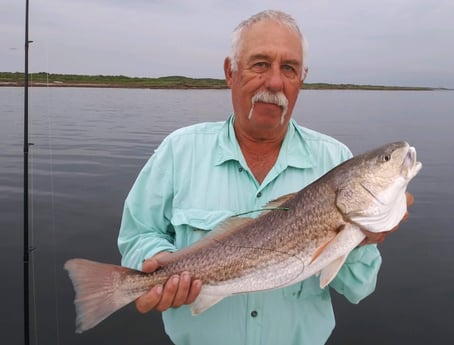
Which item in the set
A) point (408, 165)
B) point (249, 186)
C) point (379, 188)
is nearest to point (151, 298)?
point (249, 186)

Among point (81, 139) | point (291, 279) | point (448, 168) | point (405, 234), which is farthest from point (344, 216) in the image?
point (81, 139)

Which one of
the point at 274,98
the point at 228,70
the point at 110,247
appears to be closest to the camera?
the point at 274,98

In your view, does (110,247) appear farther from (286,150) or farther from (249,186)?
(286,150)

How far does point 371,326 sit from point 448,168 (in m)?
11.7

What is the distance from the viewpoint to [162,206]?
3.45 metres

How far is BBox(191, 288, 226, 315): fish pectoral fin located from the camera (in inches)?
119

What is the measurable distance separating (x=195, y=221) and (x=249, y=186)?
0.51 metres

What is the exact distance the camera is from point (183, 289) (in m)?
2.94

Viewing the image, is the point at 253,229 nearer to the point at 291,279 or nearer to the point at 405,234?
the point at 291,279

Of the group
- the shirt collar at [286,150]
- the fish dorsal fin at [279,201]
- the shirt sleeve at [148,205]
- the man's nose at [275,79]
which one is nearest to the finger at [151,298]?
the shirt sleeve at [148,205]

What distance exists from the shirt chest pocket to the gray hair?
124 centimetres

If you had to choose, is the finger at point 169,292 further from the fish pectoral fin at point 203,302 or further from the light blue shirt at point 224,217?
the light blue shirt at point 224,217

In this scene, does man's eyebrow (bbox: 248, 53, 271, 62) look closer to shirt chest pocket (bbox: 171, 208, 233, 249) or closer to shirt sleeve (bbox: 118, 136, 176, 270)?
shirt sleeve (bbox: 118, 136, 176, 270)

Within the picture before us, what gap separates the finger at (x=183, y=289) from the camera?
9.65 ft
